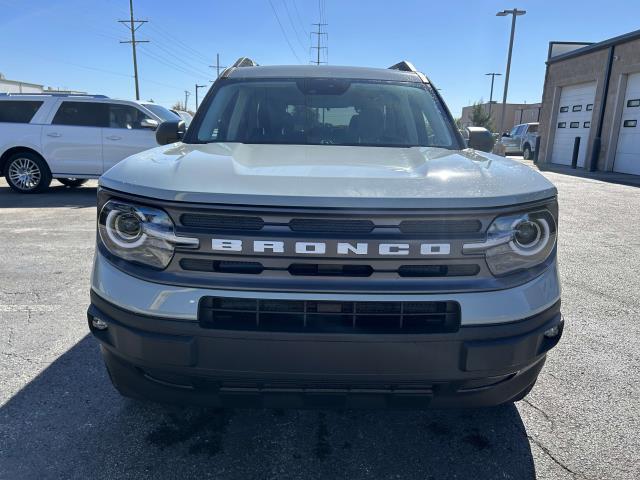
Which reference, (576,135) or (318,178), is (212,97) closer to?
(318,178)

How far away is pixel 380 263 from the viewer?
5.65 feet

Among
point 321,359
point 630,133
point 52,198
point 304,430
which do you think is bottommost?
point 52,198

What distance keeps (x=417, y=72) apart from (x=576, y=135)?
788 inches

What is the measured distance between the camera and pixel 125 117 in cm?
993

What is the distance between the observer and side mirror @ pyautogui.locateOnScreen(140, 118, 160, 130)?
977 cm

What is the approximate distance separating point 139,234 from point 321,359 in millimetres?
814

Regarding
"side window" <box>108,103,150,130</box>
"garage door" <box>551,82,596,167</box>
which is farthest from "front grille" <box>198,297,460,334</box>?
"garage door" <box>551,82,596,167</box>

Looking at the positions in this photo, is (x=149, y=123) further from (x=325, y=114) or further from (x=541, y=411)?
(x=541, y=411)

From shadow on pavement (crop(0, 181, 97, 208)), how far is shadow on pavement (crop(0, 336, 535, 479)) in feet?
23.6

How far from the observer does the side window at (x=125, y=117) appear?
9.86 metres

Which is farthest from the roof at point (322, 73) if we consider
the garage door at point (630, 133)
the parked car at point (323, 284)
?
the garage door at point (630, 133)

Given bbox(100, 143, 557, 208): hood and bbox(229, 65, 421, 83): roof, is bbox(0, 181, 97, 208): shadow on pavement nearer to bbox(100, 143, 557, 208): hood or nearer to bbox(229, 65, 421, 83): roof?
bbox(229, 65, 421, 83): roof

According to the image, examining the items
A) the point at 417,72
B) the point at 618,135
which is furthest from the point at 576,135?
the point at 417,72

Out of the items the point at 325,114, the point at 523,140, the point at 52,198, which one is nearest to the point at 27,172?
the point at 52,198
